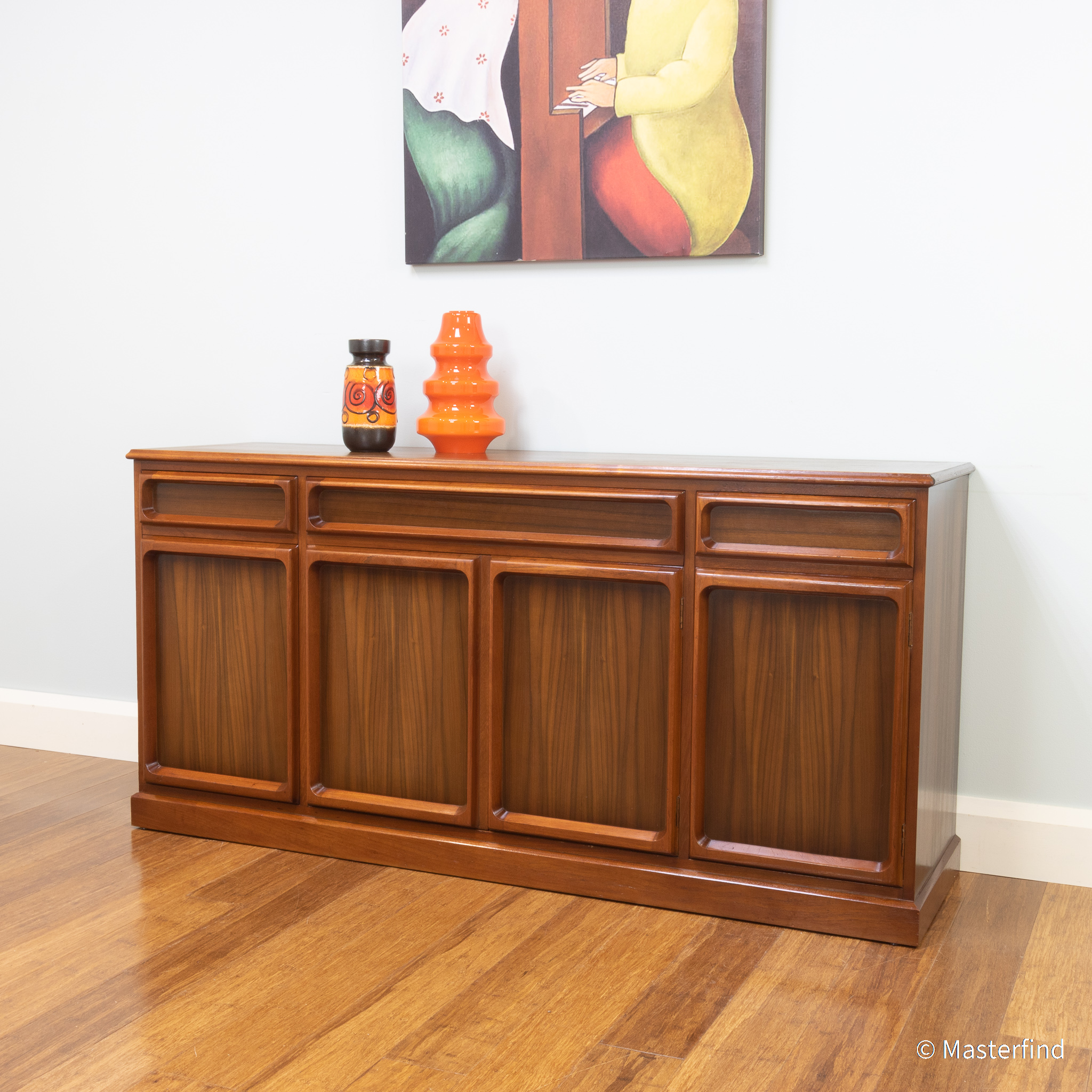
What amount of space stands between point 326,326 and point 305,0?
802mm

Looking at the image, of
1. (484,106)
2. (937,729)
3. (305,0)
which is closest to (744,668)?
(937,729)

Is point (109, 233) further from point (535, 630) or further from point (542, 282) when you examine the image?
point (535, 630)

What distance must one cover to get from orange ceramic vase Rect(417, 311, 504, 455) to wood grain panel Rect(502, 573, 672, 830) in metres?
0.39

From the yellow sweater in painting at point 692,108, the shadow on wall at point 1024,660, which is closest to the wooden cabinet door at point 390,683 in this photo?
the yellow sweater in painting at point 692,108

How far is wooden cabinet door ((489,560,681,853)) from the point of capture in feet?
7.43

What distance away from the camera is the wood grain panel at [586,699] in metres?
2.28

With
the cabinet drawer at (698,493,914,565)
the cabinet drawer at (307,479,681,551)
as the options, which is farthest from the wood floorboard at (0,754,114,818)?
→ the cabinet drawer at (698,493,914,565)

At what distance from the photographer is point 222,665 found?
2.63 metres

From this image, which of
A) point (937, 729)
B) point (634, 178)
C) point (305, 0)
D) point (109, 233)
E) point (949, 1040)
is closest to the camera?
point (949, 1040)

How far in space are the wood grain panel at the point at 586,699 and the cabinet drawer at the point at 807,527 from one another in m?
0.18

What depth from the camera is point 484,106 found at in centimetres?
273

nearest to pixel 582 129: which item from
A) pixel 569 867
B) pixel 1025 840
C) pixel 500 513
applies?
pixel 500 513

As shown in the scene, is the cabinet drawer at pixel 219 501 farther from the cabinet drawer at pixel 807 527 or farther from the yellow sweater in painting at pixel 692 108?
the yellow sweater in painting at pixel 692 108

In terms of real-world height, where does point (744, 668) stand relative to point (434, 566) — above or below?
below
